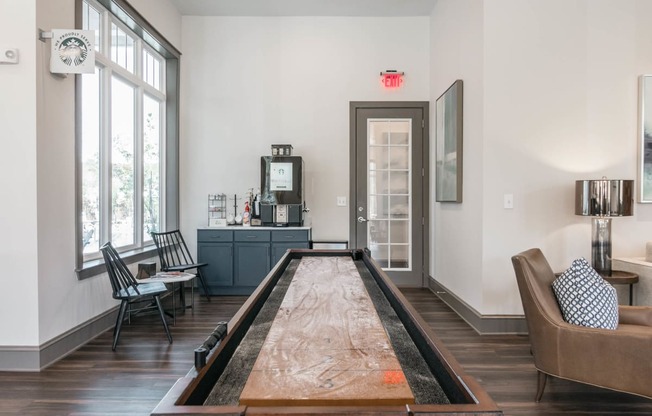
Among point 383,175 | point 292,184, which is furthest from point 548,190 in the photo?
point 292,184

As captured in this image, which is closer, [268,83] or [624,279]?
[624,279]

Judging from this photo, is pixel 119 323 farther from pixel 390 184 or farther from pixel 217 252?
pixel 390 184

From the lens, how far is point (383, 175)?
5.35 metres

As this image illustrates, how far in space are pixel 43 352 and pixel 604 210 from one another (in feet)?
14.1

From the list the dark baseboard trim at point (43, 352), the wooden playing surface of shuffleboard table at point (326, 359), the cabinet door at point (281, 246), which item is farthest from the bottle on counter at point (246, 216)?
the wooden playing surface of shuffleboard table at point (326, 359)

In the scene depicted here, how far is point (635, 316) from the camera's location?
248 centimetres

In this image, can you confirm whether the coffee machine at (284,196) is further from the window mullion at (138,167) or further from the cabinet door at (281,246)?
the window mullion at (138,167)

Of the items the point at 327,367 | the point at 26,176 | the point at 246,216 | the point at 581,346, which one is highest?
the point at 26,176

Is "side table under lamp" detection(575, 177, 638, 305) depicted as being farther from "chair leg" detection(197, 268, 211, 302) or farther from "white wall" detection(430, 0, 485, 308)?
"chair leg" detection(197, 268, 211, 302)

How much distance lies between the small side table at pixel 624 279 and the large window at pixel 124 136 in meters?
4.22

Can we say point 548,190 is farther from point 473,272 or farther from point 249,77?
point 249,77

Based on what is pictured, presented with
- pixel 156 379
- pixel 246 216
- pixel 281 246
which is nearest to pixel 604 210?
pixel 281 246

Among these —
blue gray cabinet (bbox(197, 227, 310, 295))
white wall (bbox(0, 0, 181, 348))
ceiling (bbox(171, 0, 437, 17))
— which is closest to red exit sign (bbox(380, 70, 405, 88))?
ceiling (bbox(171, 0, 437, 17))

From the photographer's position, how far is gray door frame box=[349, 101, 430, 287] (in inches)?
207
